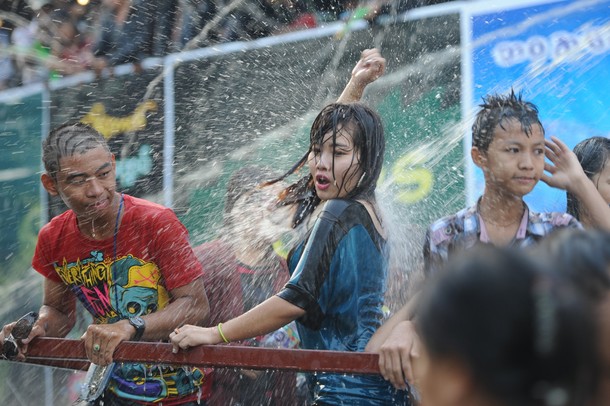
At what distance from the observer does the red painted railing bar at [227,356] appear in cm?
243

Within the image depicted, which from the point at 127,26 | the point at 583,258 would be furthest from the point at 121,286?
the point at 127,26

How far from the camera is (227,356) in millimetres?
2662

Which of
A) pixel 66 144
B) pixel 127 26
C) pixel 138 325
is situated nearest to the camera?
pixel 138 325

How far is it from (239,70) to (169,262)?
77.6 inches

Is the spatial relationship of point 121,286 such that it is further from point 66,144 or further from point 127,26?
point 127,26

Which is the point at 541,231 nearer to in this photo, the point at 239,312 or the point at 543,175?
the point at 543,175

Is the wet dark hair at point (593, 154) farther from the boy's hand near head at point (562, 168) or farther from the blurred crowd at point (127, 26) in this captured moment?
the blurred crowd at point (127, 26)

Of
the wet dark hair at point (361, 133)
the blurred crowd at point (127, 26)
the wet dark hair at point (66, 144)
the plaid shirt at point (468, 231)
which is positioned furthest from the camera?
the blurred crowd at point (127, 26)

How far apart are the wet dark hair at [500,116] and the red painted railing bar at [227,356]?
3.71ft

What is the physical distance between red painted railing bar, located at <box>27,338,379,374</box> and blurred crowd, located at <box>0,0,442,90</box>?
2.35m

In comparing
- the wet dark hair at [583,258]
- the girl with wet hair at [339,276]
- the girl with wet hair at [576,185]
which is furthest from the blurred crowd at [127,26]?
the wet dark hair at [583,258]

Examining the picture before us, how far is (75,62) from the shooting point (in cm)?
603

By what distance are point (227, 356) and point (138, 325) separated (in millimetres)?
627

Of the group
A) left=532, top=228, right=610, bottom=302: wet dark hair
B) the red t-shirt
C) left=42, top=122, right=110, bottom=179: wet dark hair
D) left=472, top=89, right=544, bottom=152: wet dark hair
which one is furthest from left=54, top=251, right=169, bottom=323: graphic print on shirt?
left=532, top=228, right=610, bottom=302: wet dark hair
